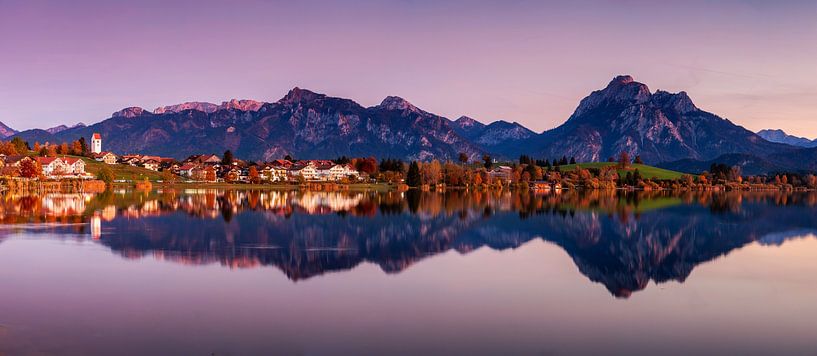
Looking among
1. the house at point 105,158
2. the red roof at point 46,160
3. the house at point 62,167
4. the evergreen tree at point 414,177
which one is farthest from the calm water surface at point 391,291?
the house at point 105,158

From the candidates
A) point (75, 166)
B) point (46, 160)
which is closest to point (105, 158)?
point (46, 160)

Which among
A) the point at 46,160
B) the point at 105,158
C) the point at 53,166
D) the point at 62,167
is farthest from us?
the point at 105,158

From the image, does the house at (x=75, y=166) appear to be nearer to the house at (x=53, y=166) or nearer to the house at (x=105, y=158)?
the house at (x=53, y=166)

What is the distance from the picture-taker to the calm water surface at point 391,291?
16.3 metres

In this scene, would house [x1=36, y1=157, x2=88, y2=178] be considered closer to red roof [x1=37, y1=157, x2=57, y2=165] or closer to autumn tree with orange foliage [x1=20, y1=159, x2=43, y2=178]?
red roof [x1=37, y1=157, x2=57, y2=165]

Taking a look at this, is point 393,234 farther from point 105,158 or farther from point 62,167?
point 105,158

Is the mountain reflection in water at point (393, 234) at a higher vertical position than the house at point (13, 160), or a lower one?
lower

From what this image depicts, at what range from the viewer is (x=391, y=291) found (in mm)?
23328

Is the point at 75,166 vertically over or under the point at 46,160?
under

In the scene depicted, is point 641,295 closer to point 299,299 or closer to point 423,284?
point 423,284

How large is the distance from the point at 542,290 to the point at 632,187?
177119 mm

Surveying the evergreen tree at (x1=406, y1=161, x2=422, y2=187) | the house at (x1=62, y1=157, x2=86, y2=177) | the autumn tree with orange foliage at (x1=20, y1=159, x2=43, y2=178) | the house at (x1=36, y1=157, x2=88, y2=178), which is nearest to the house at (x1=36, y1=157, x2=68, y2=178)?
the house at (x1=36, y1=157, x2=88, y2=178)

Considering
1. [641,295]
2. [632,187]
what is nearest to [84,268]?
[641,295]

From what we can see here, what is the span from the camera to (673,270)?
100 feet
